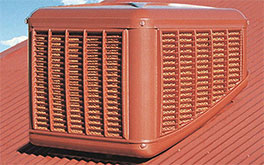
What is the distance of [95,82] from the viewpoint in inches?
260

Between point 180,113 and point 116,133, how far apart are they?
Answer: 931mm

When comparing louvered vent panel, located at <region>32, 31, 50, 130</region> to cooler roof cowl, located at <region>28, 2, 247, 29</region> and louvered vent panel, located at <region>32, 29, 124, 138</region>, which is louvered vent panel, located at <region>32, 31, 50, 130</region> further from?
cooler roof cowl, located at <region>28, 2, 247, 29</region>

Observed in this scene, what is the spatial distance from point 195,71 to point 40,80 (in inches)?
81.4

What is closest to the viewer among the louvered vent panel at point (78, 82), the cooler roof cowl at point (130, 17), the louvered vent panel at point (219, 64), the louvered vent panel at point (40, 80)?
the cooler roof cowl at point (130, 17)

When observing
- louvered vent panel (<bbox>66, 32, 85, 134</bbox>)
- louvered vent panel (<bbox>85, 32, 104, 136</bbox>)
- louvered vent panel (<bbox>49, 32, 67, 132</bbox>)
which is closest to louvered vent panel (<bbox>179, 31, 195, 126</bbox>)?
louvered vent panel (<bbox>85, 32, 104, 136</bbox>)

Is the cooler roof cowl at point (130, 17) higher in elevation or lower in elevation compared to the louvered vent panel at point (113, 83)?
higher

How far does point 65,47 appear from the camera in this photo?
6.69 meters

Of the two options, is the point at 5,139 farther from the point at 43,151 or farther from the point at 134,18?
the point at 134,18

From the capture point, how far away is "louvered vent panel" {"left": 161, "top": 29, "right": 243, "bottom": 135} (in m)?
6.67

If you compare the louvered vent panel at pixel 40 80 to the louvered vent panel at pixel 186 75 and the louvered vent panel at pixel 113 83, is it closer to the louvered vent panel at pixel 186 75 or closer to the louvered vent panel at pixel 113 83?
the louvered vent panel at pixel 113 83

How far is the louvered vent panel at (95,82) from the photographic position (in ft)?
21.4

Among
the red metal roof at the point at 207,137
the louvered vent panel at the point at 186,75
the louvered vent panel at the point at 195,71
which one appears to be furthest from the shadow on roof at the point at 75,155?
the louvered vent panel at the point at 186,75

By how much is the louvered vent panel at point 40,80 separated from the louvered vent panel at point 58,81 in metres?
0.11

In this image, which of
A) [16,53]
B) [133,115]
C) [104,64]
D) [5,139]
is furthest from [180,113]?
[16,53]
